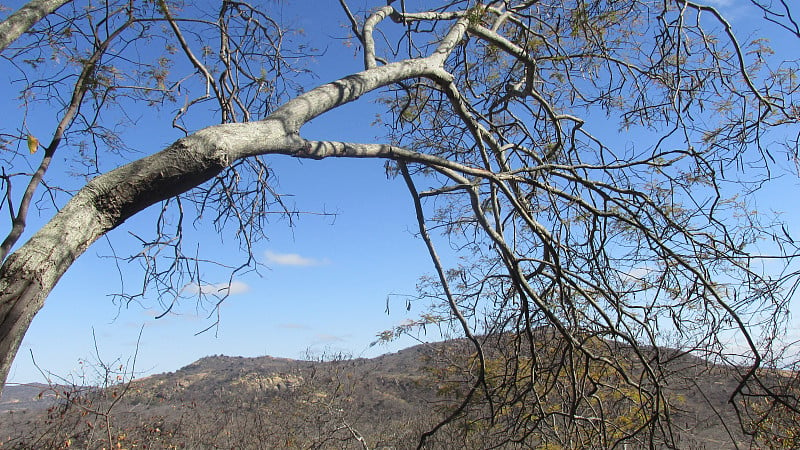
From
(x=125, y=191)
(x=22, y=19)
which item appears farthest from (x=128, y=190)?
(x=22, y=19)

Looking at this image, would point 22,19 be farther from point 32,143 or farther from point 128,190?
point 128,190

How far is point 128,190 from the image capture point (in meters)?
1.32

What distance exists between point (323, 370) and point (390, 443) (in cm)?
795

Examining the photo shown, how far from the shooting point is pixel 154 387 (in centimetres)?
2775

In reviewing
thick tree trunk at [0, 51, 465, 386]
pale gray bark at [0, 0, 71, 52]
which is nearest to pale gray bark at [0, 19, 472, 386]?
thick tree trunk at [0, 51, 465, 386]

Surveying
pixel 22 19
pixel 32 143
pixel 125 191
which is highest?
pixel 22 19

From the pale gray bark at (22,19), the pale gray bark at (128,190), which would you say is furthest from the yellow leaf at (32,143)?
the pale gray bark at (128,190)

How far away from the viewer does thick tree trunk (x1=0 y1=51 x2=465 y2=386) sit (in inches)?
43.8

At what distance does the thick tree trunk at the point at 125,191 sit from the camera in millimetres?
1111

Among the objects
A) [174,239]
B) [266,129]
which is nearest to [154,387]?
[174,239]

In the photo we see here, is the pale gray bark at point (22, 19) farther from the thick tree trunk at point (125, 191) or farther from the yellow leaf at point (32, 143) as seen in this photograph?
the thick tree trunk at point (125, 191)

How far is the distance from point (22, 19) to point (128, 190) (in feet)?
5.60

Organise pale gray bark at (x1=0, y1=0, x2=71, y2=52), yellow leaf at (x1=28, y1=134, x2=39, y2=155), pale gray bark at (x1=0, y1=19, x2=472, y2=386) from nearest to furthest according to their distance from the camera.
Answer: pale gray bark at (x1=0, y1=19, x2=472, y2=386) → pale gray bark at (x1=0, y1=0, x2=71, y2=52) → yellow leaf at (x1=28, y1=134, x2=39, y2=155)

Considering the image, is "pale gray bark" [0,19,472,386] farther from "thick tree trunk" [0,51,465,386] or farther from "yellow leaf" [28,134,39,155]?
"yellow leaf" [28,134,39,155]
